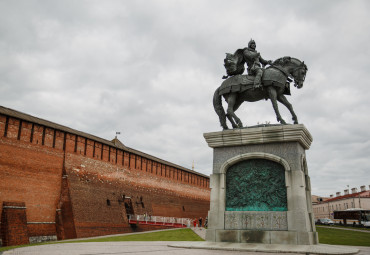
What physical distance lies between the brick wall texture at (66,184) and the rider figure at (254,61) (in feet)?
56.2

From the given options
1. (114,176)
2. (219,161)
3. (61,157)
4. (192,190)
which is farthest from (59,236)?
(192,190)

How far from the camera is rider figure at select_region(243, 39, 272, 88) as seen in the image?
8555 millimetres

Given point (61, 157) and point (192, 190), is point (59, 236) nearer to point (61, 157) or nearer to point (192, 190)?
point (61, 157)

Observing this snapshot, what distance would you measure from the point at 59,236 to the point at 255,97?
1879 centimetres

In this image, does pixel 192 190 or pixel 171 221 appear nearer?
pixel 171 221

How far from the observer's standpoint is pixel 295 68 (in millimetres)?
8836

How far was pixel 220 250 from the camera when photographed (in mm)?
6715

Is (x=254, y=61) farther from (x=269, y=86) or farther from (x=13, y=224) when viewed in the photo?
(x=13, y=224)

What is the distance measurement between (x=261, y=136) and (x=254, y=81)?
5.36 ft

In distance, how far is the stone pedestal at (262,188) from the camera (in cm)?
707

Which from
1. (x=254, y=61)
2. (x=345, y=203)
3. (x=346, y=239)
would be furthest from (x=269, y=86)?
(x=345, y=203)

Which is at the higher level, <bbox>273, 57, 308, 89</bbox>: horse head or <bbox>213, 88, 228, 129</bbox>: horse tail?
<bbox>273, 57, 308, 89</bbox>: horse head

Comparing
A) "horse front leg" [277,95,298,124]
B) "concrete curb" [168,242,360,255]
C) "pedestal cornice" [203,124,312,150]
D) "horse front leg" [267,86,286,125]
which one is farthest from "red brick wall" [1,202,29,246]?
"horse front leg" [277,95,298,124]

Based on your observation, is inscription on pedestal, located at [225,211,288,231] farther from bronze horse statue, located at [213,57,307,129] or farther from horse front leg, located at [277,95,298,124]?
horse front leg, located at [277,95,298,124]
